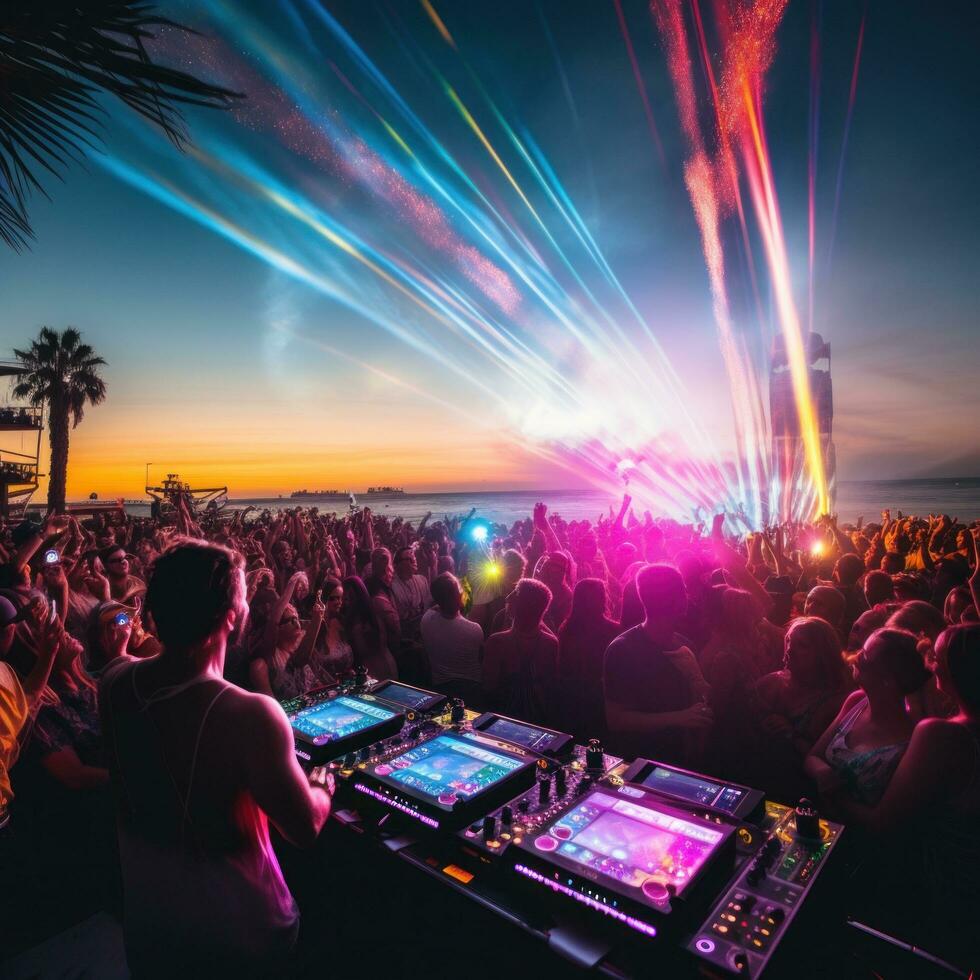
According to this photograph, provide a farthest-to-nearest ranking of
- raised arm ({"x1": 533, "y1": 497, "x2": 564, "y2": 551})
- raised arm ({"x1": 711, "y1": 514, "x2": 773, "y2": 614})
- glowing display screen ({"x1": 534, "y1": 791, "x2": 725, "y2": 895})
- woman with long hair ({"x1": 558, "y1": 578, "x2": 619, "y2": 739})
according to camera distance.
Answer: raised arm ({"x1": 533, "y1": 497, "x2": 564, "y2": 551}), raised arm ({"x1": 711, "y1": 514, "x2": 773, "y2": 614}), woman with long hair ({"x1": 558, "y1": 578, "x2": 619, "y2": 739}), glowing display screen ({"x1": 534, "y1": 791, "x2": 725, "y2": 895})

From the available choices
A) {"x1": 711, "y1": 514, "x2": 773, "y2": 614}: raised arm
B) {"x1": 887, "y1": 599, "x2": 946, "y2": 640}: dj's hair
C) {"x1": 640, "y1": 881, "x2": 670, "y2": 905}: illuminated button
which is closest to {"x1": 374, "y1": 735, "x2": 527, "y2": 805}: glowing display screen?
{"x1": 640, "y1": 881, "x2": 670, "y2": 905}: illuminated button

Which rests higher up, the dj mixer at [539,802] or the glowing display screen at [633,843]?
the glowing display screen at [633,843]

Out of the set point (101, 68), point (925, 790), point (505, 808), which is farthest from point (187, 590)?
point (101, 68)

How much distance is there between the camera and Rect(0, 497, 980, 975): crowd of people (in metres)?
1.73

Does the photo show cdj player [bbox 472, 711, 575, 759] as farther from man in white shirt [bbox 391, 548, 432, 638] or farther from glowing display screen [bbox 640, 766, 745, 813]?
man in white shirt [bbox 391, 548, 432, 638]

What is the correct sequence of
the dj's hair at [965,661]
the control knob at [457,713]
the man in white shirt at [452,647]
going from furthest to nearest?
the man in white shirt at [452,647], the control knob at [457,713], the dj's hair at [965,661]

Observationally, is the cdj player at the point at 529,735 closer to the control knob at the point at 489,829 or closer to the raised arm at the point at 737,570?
the control knob at the point at 489,829

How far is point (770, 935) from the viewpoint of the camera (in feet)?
4.90

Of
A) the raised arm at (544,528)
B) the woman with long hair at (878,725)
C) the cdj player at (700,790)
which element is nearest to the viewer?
the cdj player at (700,790)

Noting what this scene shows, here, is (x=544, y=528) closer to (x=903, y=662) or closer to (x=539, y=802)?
(x=903, y=662)

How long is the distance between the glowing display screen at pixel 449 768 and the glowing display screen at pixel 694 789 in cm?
58

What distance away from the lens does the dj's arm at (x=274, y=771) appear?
1.68 m

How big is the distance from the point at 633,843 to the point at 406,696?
73.7 inches

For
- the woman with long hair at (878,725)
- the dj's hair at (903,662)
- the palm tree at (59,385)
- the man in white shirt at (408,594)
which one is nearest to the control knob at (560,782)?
the woman with long hair at (878,725)
